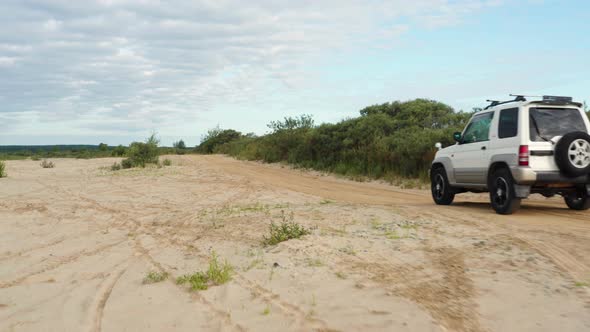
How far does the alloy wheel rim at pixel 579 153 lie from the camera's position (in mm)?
9477

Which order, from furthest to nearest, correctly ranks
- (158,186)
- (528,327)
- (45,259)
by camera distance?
1. (158,186)
2. (45,259)
3. (528,327)

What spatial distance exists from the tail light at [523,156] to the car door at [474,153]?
1.12m

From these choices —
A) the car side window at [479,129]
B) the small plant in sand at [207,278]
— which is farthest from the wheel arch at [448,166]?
the small plant in sand at [207,278]

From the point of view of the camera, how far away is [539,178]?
31.5 feet

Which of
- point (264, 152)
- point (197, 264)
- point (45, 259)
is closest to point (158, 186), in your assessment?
point (45, 259)

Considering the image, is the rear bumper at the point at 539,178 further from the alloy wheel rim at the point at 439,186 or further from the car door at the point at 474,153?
the alloy wheel rim at the point at 439,186

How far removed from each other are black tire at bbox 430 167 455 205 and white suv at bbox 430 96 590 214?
4.38 ft

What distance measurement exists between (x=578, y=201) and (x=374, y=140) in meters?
11.2

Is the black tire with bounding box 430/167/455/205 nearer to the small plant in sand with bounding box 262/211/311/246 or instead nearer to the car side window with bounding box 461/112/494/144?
the car side window with bounding box 461/112/494/144

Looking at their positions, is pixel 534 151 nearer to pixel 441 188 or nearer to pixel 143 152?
pixel 441 188

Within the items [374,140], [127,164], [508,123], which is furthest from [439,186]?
[127,164]

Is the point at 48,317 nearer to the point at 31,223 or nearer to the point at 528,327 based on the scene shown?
the point at 528,327

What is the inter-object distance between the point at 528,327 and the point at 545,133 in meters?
6.55

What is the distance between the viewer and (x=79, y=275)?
6586 mm
